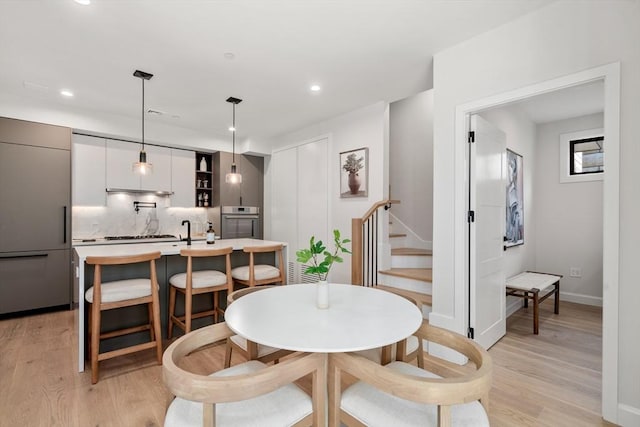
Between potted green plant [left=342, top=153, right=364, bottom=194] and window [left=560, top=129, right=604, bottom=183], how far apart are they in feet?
10.2

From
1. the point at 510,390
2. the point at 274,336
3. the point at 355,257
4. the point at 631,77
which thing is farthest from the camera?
the point at 355,257

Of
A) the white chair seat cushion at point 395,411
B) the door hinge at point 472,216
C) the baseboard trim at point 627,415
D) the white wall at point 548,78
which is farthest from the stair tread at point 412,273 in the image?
the white chair seat cushion at point 395,411

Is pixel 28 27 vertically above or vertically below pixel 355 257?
above

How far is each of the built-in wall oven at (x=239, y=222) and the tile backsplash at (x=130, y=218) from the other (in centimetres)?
46

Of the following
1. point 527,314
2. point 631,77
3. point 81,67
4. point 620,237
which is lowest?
point 527,314

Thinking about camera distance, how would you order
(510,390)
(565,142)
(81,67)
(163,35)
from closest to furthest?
(510,390)
(163,35)
(81,67)
(565,142)

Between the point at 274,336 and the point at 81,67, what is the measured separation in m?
3.34

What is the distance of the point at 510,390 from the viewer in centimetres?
→ 217

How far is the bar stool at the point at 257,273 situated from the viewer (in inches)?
114

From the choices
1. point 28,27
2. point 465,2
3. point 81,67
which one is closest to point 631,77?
point 465,2

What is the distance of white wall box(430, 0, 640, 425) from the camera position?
1.75m

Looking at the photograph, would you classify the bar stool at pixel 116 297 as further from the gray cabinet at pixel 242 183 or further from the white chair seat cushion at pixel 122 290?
the gray cabinet at pixel 242 183

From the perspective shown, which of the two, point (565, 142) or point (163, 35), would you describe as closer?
point (163, 35)

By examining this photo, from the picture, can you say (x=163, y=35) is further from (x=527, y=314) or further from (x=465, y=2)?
(x=527, y=314)
